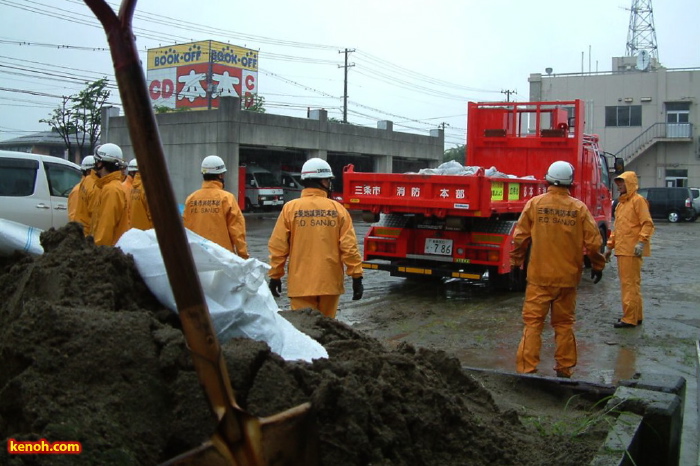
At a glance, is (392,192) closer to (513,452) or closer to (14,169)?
(14,169)

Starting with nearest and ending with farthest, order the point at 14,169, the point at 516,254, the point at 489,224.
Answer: the point at 516,254
the point at 489,224
the point at 14,169

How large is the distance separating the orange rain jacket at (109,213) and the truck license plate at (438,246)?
5.32m

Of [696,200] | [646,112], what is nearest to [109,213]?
[696,200]

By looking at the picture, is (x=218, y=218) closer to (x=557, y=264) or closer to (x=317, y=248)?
(x=317, y=248)

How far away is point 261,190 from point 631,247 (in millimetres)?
25048

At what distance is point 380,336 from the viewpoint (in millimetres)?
8055

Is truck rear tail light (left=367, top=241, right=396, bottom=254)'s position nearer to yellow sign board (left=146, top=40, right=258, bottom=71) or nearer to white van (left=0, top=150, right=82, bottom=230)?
white van (left=0, top=150, right=82, bottom=230)

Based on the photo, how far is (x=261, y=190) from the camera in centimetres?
3259

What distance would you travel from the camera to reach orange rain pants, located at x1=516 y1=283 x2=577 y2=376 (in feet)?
20.3

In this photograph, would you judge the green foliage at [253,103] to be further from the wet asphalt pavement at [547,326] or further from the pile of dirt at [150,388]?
the pile of dirt at [150,388]

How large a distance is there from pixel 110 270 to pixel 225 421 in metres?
0.98

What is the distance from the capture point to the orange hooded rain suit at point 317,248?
5.72 meters

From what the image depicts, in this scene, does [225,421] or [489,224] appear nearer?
[225,421]

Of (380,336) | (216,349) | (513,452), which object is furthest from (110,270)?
(380,336)
